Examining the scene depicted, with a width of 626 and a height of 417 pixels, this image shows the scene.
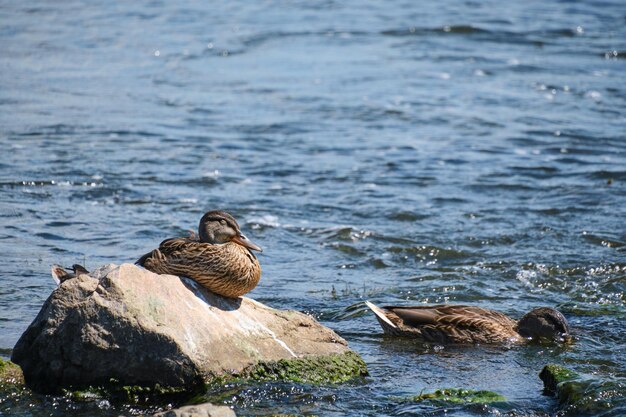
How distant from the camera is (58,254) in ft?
36.3

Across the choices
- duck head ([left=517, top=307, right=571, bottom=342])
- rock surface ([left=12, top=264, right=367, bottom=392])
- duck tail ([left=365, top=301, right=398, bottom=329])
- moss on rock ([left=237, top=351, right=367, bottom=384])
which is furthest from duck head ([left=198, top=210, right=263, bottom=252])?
duck head ([left=517, top=307, right=571, bottom=342])

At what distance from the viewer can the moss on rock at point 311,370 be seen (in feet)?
24.5

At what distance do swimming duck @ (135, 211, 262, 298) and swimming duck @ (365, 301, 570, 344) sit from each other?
182 cm

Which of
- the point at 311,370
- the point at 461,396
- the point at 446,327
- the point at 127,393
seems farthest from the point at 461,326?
the point at 127,393

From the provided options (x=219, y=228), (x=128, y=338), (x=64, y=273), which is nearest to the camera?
(x=128, y=338)

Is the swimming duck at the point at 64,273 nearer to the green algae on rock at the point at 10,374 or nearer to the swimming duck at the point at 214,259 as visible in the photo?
the swimming duck at the point at 214,259

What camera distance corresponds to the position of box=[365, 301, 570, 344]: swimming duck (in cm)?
921

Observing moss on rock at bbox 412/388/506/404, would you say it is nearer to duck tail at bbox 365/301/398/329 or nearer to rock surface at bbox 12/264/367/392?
rock surface at bbox 12/264/367/392

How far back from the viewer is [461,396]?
292 inches

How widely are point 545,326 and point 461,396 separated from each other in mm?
2013

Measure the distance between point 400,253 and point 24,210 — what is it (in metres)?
4.53

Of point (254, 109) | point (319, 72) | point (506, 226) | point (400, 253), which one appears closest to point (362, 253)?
point (400, 253)

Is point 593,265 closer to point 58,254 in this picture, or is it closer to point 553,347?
point 553,347

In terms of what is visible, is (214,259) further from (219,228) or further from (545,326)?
(545,326)
